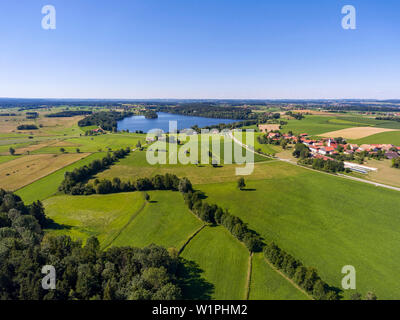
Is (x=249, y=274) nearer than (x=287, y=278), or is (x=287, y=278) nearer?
(x=287, y=278)

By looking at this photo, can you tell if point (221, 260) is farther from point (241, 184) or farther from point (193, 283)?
point (241, 184)

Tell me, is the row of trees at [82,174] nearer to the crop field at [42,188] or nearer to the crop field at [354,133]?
Result: the crop field at [42,188]

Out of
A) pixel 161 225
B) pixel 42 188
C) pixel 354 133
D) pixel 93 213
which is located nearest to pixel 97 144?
pixel 42 188

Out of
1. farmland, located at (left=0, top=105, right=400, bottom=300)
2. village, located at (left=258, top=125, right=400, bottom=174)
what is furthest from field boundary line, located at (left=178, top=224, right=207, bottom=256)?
village, located at (left=258, top=125, right=400, bottom=174)

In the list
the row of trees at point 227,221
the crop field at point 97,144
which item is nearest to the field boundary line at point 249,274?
the row of trees at point 227,221
